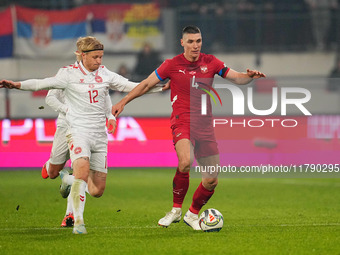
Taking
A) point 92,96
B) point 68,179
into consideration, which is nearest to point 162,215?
point 68,179

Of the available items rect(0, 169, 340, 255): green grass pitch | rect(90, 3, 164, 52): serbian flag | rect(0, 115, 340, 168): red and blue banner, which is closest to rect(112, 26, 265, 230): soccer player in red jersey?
rect(0, 169, 340, 255): green grass pitch

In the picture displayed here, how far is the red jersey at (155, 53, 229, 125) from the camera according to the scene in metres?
8.61

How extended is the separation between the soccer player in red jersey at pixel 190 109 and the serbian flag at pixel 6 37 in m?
11.6

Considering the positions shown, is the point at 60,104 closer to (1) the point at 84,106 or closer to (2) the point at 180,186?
(1) the point at 84,106

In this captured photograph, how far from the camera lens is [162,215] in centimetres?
1031

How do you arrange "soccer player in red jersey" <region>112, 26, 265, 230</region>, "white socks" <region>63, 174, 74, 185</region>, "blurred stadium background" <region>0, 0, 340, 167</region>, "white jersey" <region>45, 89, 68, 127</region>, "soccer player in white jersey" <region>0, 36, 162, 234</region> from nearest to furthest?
"soccer player in white jersey" <region>0, 36, 162, 234</region> → "soccer player in red jersey" <region>112, 26, 265, 230</region> → "white jersey" <region>45, 89, 68, 127</region> → "white socks" <region>63, 174, 74, 185</region> → "blurred stadium background" <region>0, 0, 340, 167</region>

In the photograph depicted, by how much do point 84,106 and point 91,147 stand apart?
0.45 metres

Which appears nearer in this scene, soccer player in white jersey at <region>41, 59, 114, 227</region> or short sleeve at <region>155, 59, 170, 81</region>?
short sleeve at <region>155, 59, 170, 81</region>

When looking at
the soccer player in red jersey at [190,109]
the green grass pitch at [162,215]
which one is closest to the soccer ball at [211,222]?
the green grass pitch at [162,215]

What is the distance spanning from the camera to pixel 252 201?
39.9 ft

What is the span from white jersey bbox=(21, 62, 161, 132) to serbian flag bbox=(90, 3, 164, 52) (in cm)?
1129

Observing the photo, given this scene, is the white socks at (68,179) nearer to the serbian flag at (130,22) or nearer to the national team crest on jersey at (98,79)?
the national team crest on jersey at (98,79)

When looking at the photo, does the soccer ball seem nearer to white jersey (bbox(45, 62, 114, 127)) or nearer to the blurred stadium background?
white jersey (bbox(45, 62, 114, 127))

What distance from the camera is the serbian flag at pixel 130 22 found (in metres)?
19.8
